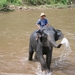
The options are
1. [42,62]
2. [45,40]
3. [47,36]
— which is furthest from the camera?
[42,62]

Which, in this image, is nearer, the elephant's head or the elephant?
the elephant's head

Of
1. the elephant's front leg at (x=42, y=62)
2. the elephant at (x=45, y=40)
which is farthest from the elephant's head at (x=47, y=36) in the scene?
the elephant's front leg at (x=42, y=62)

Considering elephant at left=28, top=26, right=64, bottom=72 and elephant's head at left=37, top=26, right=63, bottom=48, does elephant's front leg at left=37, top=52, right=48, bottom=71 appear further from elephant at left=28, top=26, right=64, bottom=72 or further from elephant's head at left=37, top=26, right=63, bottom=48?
elephant's head at left=37, top=26, right=63, bottom=48

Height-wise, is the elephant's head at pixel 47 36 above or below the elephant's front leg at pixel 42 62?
above

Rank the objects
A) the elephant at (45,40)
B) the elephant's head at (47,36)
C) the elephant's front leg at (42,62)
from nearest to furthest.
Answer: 1. the elephant's head at (47,36)
2. the elephant at (45,40)
3. the elephant's front leg at (42,62)

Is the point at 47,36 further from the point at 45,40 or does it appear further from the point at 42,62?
the point at 42,62

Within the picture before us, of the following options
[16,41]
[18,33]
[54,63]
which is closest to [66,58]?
[54,63]

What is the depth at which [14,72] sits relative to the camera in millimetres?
6453

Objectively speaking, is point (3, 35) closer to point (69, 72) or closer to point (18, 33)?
point (18, 33)

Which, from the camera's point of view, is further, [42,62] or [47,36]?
[42,62]

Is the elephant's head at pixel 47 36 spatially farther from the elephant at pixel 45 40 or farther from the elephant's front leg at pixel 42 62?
the elephant's front leg at pixel 42 62

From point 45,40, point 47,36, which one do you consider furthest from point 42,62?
point 47,36

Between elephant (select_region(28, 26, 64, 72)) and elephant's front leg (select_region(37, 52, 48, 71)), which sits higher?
elephant (select_region(28, 26, 64, 72))

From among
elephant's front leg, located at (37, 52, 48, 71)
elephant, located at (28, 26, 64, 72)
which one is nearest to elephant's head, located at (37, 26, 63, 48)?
elephant, located at (28, 26, 64, 72)
